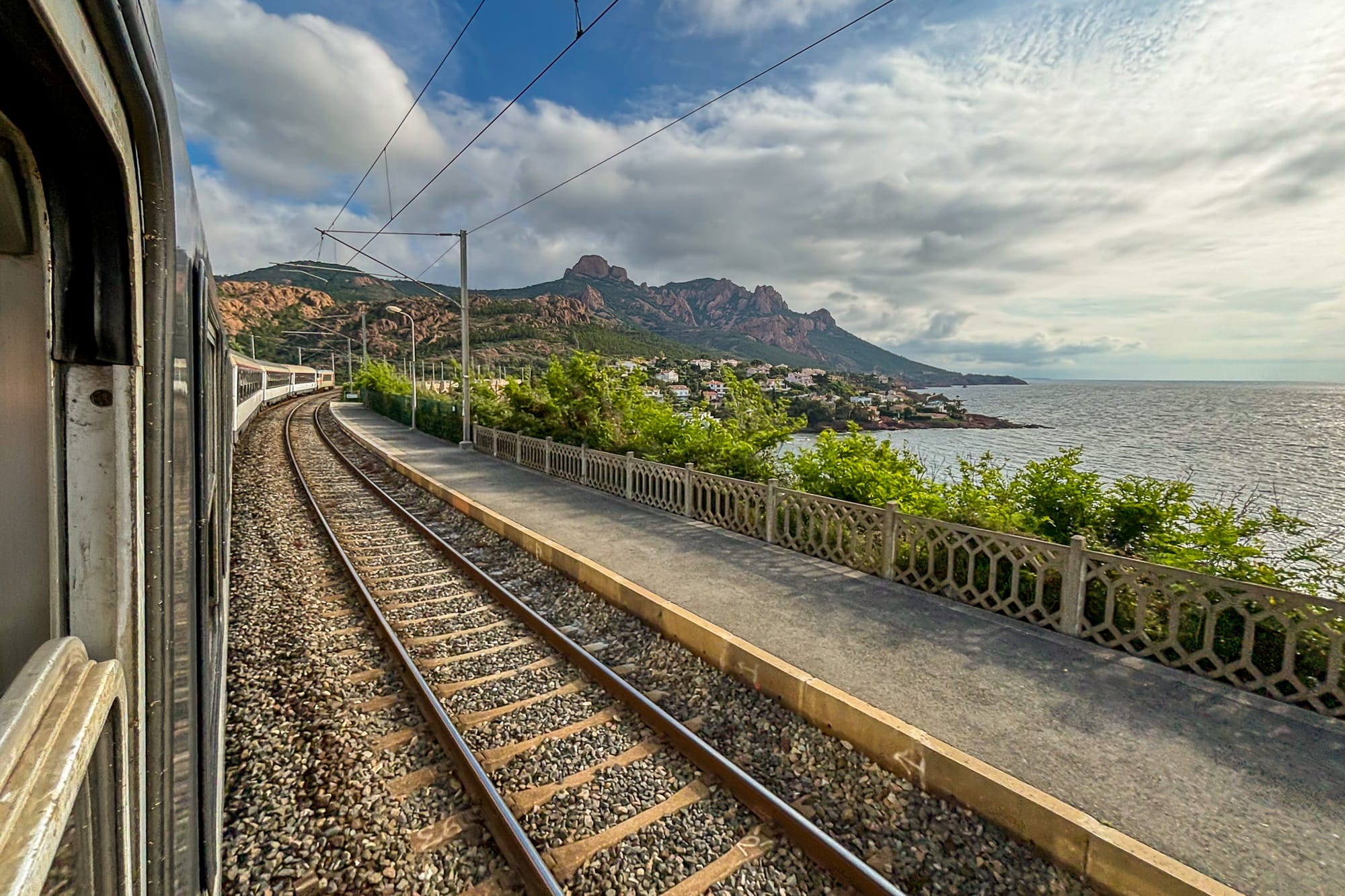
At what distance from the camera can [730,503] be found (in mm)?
9680

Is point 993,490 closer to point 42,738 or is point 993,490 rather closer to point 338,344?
point 42,738

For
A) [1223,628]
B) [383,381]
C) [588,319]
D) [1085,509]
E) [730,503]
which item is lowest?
[1223,628]

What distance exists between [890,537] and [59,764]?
7.34 metres

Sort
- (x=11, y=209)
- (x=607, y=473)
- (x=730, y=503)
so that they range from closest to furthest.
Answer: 1. (x=11, y=209)
2. (x=730, y=503)
3. (x=607, y=473)

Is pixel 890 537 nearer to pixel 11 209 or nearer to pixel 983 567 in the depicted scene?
pixel 983 567

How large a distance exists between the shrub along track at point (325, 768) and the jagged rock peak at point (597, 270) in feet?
604

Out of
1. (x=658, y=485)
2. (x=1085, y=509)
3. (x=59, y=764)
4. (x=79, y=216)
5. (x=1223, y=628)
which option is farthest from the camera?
(x=658, y=485)

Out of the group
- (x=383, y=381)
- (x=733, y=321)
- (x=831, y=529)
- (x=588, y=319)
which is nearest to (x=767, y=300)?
(x=733, y=321)

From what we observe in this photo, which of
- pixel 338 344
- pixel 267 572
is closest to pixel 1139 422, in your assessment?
pixel 267 572

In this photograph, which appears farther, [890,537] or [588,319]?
[588,319]

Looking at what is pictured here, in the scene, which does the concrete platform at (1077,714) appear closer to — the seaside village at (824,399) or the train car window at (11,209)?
the train car window at (11,209)

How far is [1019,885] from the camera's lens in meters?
3.16

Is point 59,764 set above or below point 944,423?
above

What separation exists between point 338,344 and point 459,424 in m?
90.6
